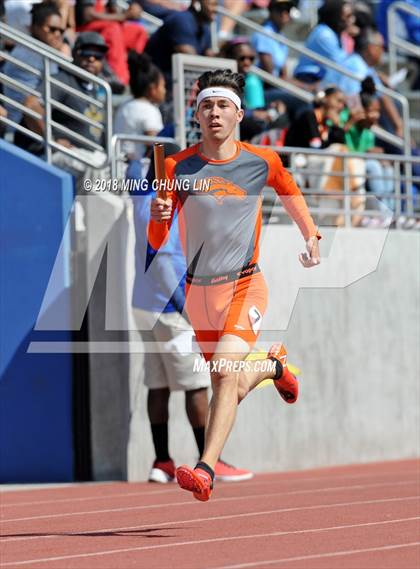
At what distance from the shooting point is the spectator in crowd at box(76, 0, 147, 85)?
15.3 m

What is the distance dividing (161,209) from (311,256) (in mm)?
996

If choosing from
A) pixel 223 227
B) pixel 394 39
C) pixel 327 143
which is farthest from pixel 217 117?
pixel 394 39

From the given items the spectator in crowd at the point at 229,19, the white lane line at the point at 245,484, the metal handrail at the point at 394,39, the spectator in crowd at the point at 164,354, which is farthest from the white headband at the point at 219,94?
the metal handrail at the point at 394,39

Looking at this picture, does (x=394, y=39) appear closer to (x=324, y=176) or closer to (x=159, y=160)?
(x=324, y=176)

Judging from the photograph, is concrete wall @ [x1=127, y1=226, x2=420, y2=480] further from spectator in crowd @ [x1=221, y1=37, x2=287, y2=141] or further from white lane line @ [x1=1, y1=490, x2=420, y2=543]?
white lane line @ [x1=1, y1=490, x2=420, y2=543]

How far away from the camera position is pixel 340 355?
13.3 m

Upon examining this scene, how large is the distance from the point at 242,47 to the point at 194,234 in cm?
672

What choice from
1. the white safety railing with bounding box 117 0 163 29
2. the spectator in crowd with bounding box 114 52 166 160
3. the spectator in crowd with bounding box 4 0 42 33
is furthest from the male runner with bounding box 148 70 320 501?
the white safety railing with bounding box 117 0 163 29

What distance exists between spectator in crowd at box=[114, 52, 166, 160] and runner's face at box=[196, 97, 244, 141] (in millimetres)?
4398

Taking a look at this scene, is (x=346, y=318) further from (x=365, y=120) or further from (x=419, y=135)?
(x=419, y=135)

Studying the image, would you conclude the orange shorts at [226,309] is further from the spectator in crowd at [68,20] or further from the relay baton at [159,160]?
the spectator in crowd at [68,20]

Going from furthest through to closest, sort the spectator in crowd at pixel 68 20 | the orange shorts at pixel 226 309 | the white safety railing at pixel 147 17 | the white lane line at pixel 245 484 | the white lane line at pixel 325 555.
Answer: the white safety railing at pixel 147 17 → the spectator in crowd at pixel 68 20 → the white lane line at pixel 245 484 → the orange shorts at pixel 226 309 → the white lane line at pixel 325 555

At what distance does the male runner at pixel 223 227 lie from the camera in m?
8.30

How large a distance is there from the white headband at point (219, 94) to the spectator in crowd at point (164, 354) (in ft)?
9.74
